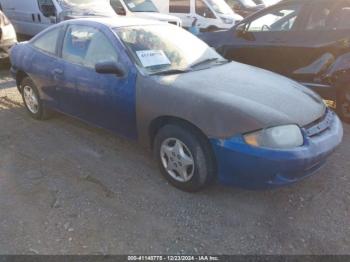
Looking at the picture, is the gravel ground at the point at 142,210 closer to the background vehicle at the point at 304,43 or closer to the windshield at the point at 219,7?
the background vehicle at the point at 304,43

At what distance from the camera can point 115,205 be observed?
3.15 metres

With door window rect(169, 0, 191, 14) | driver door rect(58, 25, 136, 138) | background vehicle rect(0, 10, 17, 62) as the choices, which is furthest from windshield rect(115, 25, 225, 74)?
door window rect(169, 0, 191, 14)

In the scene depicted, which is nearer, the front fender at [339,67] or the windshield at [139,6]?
the front fender at [339,67]

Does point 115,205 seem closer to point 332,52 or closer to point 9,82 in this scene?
point 332,52

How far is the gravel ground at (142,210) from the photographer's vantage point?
2.71 meters

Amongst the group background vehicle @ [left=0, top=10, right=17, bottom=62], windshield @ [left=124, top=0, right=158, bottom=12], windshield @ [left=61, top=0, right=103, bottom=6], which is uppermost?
windshield @ [left=61, top=0, right=103, bottom=6]

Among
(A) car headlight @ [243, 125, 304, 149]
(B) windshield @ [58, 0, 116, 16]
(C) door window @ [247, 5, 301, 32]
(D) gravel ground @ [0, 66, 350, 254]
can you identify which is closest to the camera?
(D) gravel ground @ [0, 66, 350, 254]

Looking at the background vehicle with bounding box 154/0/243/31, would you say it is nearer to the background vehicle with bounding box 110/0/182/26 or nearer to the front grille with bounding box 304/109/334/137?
the background vehicle with bounding box 110/0/182/26

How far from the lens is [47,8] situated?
9.45 meters

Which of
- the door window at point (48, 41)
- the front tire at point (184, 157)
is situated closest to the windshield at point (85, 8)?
the door window at point (48, 41)

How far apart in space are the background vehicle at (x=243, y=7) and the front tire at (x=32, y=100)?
10238 millimetres

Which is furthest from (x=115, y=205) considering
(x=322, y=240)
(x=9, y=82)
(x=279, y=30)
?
(x=9, y=82)

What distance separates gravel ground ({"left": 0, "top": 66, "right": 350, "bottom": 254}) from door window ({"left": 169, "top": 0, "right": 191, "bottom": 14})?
899cm

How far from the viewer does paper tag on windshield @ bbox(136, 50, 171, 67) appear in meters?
3.59
